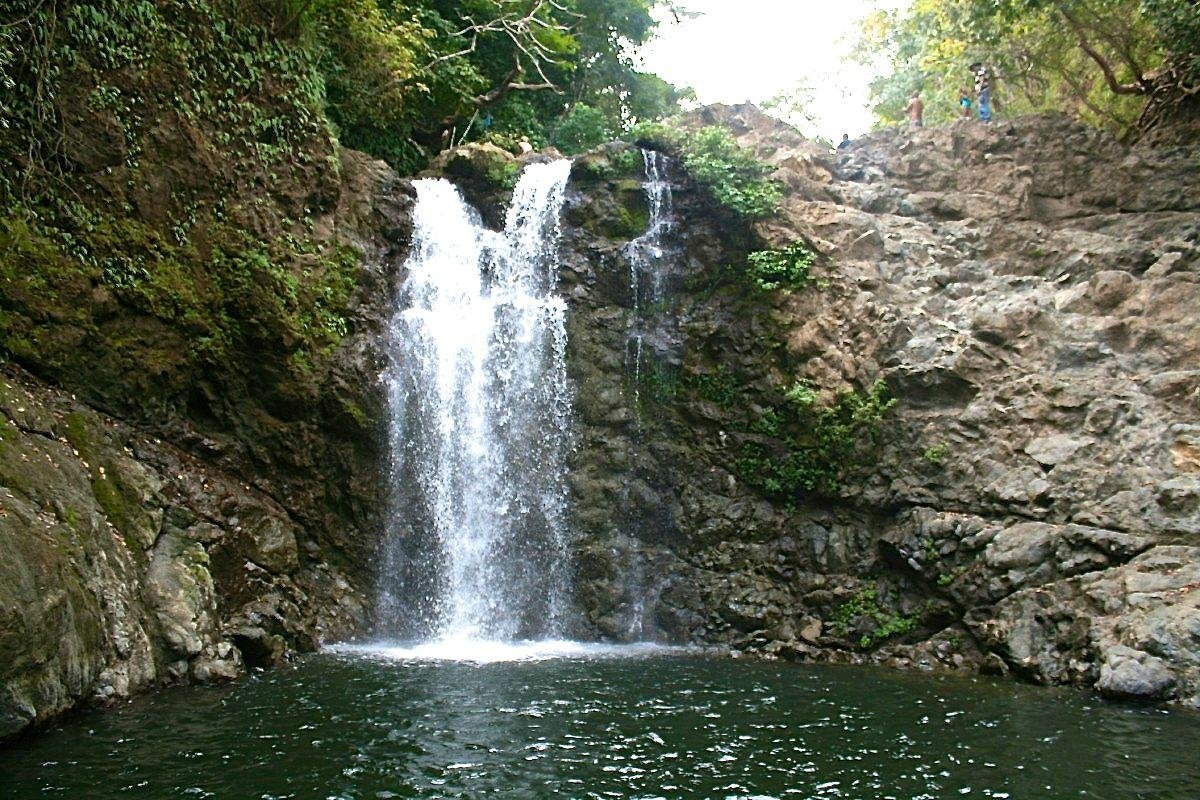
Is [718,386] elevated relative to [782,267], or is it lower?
lower

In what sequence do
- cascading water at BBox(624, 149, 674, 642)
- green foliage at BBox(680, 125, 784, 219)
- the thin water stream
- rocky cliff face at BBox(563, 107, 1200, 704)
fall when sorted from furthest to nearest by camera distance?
green foliage at BBox(680, 125, 784, 219) < cascading water at BBox(624, 149, 674, 642) < rocky cliff face at BBox(563, 107, 1200, 704) < the thin water stream

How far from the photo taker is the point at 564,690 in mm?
9609

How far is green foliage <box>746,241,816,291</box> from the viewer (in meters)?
15.4

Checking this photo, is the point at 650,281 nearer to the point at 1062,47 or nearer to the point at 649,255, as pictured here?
the point at 649,255

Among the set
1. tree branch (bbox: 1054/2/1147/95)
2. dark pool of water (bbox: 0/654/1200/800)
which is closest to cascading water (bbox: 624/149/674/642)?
dark pool of water (bbox: 0/654/1200/800)

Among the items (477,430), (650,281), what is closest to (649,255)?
(650,281)

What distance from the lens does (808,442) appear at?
47.6 ft

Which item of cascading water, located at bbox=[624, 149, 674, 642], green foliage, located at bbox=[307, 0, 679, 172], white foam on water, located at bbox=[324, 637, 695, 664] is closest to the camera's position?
white foam on water, located at bbox=[324, 637, 695, 664]

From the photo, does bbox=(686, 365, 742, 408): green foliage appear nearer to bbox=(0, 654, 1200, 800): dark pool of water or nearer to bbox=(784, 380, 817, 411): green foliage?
bbox=(784, 380, 817, 411): green foliage

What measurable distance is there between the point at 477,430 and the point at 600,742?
797 centimetres

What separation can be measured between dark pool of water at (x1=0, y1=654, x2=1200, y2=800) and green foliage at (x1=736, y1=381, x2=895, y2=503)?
4.44 metres

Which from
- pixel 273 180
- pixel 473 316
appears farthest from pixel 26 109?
pixel 473 316

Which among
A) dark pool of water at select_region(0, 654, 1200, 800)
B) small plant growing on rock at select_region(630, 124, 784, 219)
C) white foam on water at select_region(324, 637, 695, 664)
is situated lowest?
dark pool of water at select_region(0, 654, 1200, 800)

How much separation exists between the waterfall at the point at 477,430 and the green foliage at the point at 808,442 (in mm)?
3336
